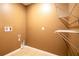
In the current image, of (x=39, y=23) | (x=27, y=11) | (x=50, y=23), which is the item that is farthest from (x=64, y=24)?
(x=27, y=11)

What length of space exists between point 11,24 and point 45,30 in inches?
14.7

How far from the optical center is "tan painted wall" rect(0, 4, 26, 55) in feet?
3.76

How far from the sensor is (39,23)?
1204 mm

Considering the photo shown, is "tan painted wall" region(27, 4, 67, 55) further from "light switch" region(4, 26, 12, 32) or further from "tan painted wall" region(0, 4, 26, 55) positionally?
"light switch" region(4, 26, 12, 32)

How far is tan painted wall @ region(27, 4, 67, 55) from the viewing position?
3.89 feet

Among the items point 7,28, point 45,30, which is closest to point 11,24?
point 7,28

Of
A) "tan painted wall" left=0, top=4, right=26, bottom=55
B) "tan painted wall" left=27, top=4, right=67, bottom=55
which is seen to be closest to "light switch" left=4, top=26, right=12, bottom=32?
"tan painted wall" left=0, top=4, right=26, bottom=55

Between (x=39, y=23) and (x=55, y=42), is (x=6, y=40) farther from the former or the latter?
(x=55, y=42)

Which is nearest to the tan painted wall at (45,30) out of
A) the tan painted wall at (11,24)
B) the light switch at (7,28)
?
the tan painted wall at (11,24)

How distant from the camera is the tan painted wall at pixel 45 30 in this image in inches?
46.7

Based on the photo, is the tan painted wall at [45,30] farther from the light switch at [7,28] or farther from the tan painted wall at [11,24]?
the light switch at [7,28]

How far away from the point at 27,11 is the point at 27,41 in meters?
0.33

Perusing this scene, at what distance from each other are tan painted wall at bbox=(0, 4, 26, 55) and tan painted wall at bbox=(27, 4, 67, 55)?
3.0 inches

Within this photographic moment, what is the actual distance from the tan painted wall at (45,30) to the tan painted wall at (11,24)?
77 millimetres
